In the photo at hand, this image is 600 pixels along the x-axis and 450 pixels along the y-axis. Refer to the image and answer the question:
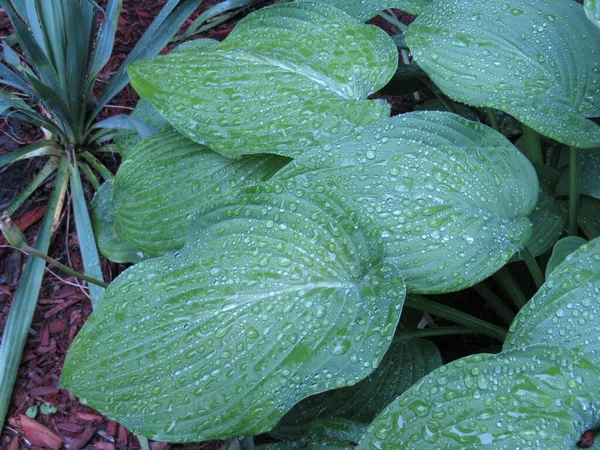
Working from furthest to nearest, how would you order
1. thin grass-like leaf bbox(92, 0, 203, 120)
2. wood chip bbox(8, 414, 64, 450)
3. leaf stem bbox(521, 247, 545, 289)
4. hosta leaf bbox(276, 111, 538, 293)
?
thin grass-like leaf bbox(92, 0, 203, 120) → wood chip bbox(8, 414, 64, 450) → leaf stem bbox(521, 247, 545, 289) → hosta leaf bbox(276, 111, 538, 293)

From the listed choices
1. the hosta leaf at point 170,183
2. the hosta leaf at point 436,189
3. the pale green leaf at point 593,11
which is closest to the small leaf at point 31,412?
the hosta leaf at point 170,183

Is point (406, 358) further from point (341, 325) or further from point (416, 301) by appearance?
point (341, 325)

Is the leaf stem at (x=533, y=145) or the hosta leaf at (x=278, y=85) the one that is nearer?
the hosta leaf at (x=278, y=85)

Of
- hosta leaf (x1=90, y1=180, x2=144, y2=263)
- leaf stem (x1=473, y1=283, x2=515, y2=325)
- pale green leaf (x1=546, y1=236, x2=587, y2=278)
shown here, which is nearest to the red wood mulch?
hosta leaf (x1=90, y1=180, x2=144, y2=263)

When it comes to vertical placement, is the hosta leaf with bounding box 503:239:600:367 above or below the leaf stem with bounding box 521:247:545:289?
above

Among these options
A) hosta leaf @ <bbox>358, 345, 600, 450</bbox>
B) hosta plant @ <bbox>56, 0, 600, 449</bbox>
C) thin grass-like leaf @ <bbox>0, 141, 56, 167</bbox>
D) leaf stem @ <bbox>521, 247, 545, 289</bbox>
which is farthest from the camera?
thin grass-like leaf @ <bbox>0, 141, 56, 167</bbox>

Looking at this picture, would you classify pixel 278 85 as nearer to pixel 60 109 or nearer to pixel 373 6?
pixel 373 6

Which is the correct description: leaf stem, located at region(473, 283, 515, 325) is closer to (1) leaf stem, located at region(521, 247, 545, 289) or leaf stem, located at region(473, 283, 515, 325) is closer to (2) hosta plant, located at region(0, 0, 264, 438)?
(1) leaf stem, located at region(521, 247, 545, 289)

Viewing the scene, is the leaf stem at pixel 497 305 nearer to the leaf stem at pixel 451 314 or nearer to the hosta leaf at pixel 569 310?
the leaf stem at pixel 451 314
